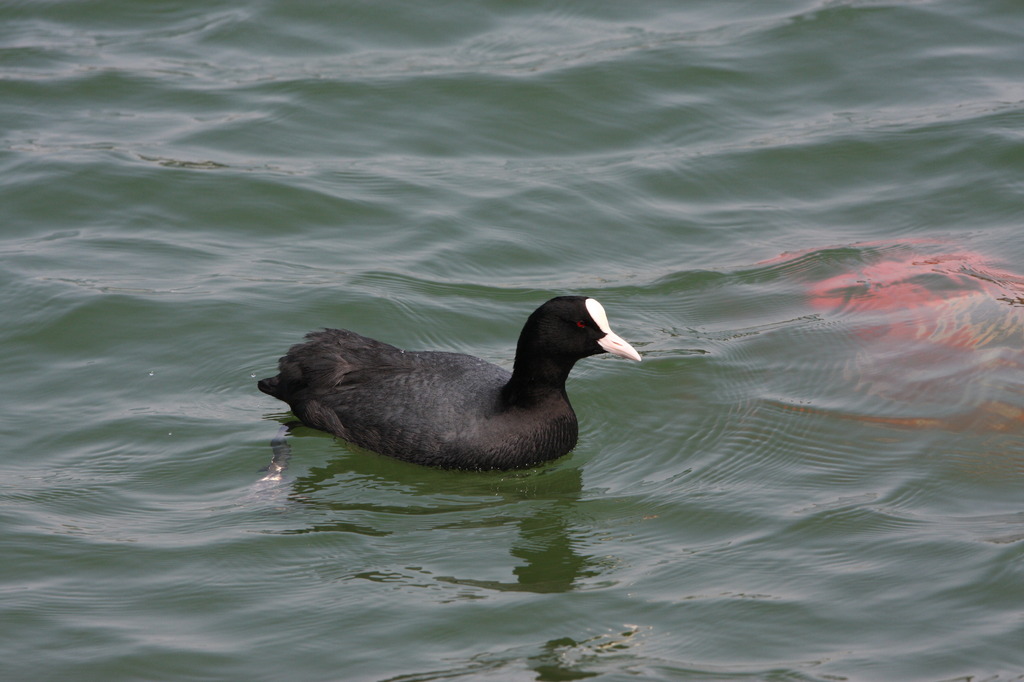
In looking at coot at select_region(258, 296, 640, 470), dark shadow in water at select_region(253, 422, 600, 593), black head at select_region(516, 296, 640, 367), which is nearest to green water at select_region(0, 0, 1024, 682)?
dark shadow in water at select_region(253, 422, 600, 593)

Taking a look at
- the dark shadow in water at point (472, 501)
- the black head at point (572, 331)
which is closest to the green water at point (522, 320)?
the dark shadow in water at point (472, 501)

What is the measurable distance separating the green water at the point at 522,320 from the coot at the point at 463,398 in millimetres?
164

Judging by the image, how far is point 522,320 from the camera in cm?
820

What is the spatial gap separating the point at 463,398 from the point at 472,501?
583mm

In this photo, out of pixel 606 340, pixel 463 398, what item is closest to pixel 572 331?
pixel 606 340

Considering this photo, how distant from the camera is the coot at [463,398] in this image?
6.41m

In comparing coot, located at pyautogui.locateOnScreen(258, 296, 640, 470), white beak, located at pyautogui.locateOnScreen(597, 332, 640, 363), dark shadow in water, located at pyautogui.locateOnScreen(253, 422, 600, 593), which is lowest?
dark shadow in water, located at pyautogui.locateOnScreen(253, 422, 600, 593)

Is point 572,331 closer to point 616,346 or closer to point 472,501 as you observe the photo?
point 616,346

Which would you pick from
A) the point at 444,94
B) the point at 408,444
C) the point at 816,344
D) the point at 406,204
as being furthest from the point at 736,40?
the point at 408,444

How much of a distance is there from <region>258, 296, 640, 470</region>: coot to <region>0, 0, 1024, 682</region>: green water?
0.16 m

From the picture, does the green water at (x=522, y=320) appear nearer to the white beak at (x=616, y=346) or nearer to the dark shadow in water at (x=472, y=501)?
the dark shadow in water at (x=472, y=501)

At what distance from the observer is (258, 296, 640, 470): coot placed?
641 cm

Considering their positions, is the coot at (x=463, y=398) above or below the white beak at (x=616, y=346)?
below

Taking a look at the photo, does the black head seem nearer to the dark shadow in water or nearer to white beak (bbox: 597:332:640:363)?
white beak (bbox: 597:332:640:363)
